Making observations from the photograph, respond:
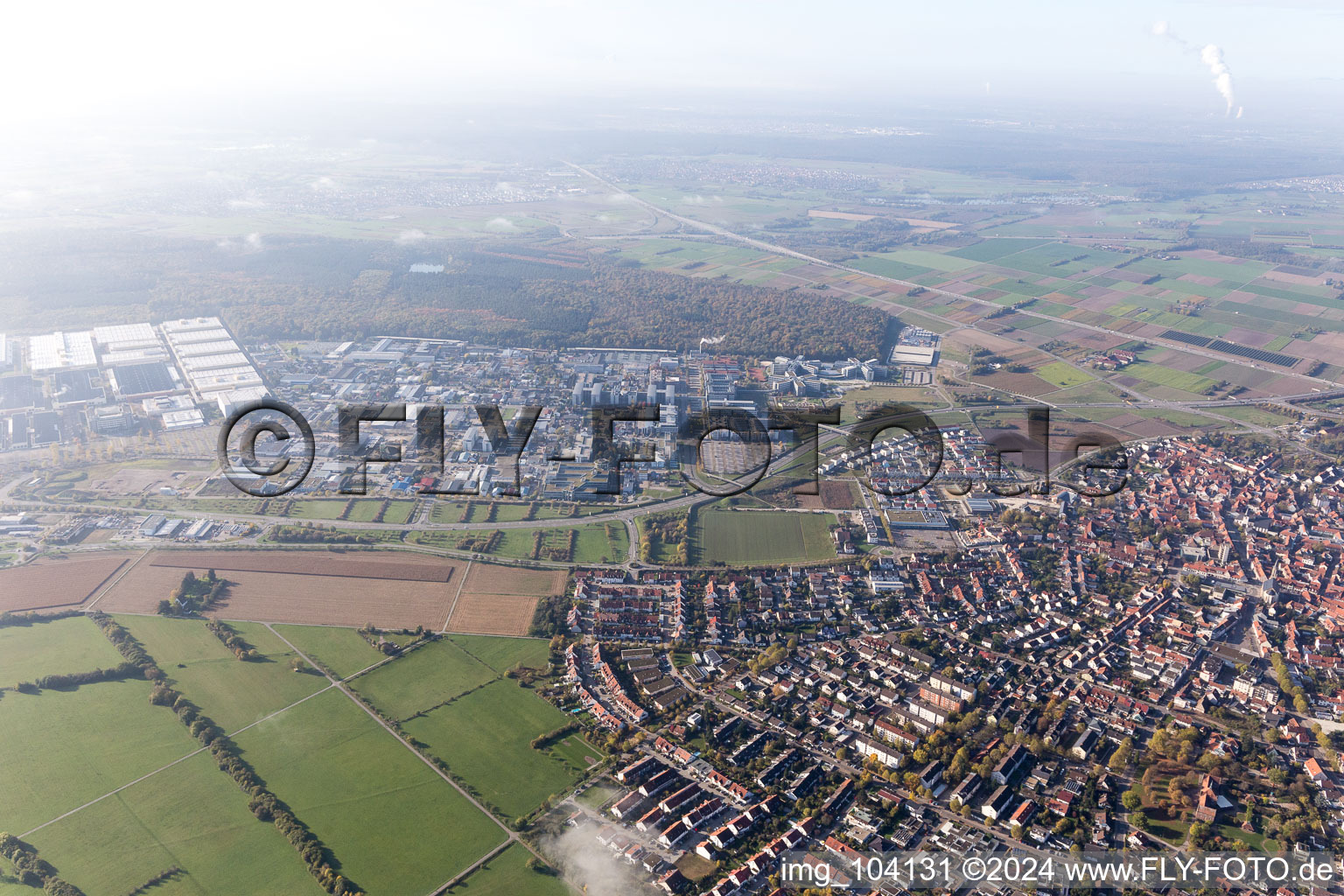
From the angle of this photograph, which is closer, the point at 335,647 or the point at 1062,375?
the point at 335,647

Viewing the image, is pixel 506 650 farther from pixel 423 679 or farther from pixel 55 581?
pixel 55 581

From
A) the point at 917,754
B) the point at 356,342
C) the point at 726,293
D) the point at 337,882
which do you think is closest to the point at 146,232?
the point at 356,342

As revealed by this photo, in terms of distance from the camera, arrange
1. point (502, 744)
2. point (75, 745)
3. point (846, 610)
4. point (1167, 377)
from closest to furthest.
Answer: point (75, 745), point (502, 744), point (846, 610), point (1167, 377)

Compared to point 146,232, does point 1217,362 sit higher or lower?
lower

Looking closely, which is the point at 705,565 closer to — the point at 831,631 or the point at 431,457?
the point at 831,631

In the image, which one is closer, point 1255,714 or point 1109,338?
point 1255,714

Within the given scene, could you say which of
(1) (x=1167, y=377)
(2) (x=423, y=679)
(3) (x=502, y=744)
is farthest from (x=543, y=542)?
(1) (x=1167, y=377)
